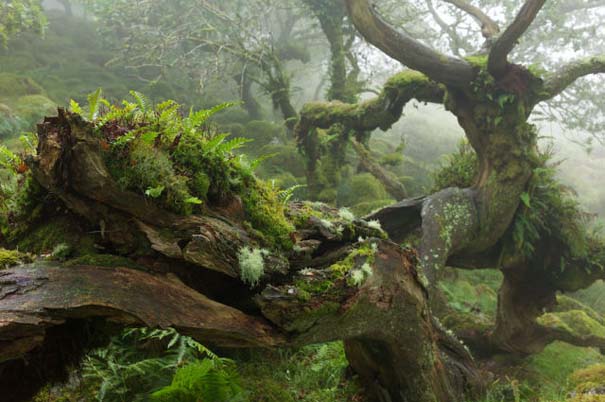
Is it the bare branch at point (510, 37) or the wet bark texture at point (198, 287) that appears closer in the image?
the wet bark texture at point (198, 287)

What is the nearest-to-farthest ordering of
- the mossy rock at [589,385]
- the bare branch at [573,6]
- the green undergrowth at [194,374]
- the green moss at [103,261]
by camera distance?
the green moss at [103,261] < the green undergrowth at [194,374] < the mossy rock at [589,385] < the bare branch at [573,6]

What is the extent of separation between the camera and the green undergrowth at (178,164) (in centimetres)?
228

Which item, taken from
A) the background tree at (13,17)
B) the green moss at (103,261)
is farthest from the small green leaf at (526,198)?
the background tree at (13,17)

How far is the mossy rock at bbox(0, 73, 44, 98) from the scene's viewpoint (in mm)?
12039

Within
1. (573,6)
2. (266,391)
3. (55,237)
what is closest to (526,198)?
(266,391)

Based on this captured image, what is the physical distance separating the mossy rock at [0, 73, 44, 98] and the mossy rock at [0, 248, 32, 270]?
12.6 metres

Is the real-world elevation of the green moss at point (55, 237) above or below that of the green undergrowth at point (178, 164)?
below

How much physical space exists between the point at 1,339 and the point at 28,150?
1.29 meters

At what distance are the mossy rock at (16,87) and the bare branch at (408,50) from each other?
440 inches

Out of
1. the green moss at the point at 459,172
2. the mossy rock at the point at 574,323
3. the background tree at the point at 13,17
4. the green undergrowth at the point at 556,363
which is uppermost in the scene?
the background tree at the point at 13,17

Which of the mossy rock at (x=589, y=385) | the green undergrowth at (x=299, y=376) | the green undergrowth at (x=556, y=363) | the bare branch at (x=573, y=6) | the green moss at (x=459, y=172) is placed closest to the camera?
the mossy rock at (x=589, y=385)

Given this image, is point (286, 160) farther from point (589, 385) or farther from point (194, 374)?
point (194, 374)

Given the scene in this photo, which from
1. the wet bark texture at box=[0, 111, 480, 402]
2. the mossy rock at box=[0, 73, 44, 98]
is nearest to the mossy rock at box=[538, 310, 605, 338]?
the wet bark texture at box=[0, 111, 480, 402]

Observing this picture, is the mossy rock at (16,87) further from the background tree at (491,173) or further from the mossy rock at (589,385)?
the mossy rock at (589,385)
